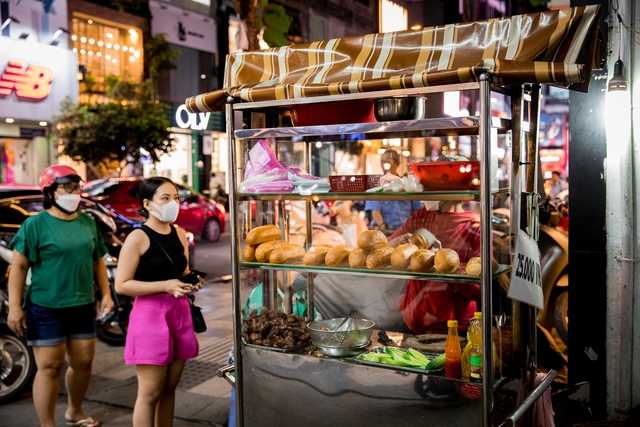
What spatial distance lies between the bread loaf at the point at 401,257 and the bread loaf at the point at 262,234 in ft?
2.76

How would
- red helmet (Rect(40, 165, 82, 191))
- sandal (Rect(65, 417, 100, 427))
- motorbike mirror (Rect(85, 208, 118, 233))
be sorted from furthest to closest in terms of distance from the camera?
motorbike mirror (Rect(85, 208, 118, 233)) < sandal (Rect(65, 417, 100, 427)) < red helmet (Rect(40, 165, 82, 191))

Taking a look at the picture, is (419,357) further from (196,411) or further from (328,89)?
(196,411)

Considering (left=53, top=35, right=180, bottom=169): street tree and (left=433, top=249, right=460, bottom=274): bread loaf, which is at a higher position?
(left=53, top=35, right=180, bottom=169): street tree

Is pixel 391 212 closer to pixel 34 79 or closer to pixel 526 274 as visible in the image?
pixel 526 274

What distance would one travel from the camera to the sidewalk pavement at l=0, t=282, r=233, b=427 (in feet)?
16.4

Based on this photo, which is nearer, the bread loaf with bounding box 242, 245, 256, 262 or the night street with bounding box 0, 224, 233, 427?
the bread loaf with bounding box 242, 245, 256, 262

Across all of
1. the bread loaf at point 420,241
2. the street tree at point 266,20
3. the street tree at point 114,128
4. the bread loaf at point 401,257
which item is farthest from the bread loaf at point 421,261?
the street tree at point 114,128

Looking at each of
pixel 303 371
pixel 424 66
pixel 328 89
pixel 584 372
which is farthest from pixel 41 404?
pixel 584 372

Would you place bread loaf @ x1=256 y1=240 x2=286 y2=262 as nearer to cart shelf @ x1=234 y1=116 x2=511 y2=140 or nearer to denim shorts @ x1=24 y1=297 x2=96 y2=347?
cart shelf @ x1=234 y1=116 x2=511 y2=140

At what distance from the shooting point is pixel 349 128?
3.32 meters

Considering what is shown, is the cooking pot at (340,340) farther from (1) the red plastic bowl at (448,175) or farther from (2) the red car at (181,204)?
(2) the red car at (181,204)

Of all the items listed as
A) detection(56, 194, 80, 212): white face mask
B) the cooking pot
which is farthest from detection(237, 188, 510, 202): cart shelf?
detection(56, 194, 80, 212): white face mask

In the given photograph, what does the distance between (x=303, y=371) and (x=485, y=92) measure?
1817 mm

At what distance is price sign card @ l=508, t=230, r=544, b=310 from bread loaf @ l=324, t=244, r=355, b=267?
986 mm
